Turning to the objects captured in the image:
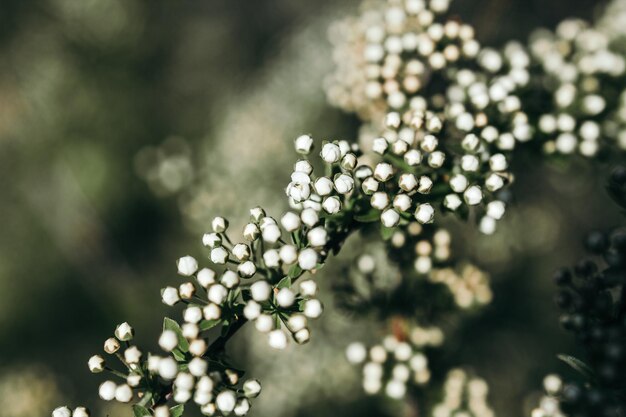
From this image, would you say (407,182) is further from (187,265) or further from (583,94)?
(583,94)

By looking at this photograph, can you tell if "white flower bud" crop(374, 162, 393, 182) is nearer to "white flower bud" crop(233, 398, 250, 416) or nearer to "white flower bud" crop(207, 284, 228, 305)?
"white flower bud" crop(207, 284, 228, 305)

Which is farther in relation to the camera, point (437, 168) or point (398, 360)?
point (398, 360)

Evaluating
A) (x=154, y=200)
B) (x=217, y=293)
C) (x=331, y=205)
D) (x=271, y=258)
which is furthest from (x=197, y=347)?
(x=154, y=200)

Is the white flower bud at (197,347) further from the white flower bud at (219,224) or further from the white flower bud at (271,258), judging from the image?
the white flower bud at (219,224)

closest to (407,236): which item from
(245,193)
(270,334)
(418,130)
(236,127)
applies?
(418,130)

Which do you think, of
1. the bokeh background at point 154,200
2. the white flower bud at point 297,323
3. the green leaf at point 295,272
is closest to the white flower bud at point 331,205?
the green leaf at point 295,272

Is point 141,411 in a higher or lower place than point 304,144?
lower

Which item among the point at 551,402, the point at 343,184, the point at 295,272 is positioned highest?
the point at 343,184
